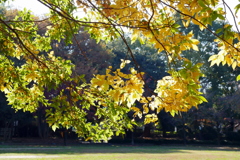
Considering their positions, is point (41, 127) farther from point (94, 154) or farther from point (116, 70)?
point (116, 70)

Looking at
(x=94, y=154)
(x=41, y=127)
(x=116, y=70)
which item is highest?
(x=41, y=127)

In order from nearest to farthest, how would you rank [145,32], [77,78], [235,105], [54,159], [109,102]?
[145,32]
[109,102]
[77,78]
[54,159]
[235,105]

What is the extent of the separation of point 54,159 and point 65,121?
8081 mm

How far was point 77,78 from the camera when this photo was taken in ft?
13.5

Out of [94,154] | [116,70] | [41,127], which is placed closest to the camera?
[116,70]

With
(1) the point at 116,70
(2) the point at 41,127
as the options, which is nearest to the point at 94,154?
(2) the point at 41,127

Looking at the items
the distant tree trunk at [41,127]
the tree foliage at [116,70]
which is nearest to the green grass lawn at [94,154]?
the distant tree trunk at [41,127]

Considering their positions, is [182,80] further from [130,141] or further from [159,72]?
[159,72]

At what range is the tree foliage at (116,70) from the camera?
238 centimetres

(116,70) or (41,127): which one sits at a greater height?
(41,127)

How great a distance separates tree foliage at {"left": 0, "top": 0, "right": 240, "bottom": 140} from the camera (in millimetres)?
2375

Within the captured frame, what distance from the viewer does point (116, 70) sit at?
2.87 meters

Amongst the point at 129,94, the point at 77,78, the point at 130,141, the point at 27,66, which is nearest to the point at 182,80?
the point at 129,94

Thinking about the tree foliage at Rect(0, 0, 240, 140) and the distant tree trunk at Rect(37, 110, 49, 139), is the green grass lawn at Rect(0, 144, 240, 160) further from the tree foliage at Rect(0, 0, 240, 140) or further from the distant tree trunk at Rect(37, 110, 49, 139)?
the tree foliage at Rect(0, 0, 240, 140)
